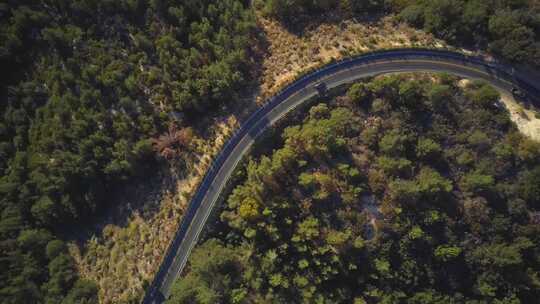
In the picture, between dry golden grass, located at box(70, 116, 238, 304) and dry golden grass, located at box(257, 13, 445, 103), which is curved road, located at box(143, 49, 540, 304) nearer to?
dry golden grass, located at box(70, 116, 238, 304)

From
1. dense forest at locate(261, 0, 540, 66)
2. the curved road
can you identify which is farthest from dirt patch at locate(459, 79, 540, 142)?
dense forest at locate(261, 0, 540, 66)

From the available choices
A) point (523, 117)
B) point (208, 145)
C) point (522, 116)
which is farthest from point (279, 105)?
point (523, 117)

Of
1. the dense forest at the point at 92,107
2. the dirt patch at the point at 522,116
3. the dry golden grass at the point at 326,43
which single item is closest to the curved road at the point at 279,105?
the dry golden grass at the point at 326,43

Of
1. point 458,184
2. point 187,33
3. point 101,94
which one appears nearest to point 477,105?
point 458,184

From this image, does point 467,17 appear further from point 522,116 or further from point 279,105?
point 279,105

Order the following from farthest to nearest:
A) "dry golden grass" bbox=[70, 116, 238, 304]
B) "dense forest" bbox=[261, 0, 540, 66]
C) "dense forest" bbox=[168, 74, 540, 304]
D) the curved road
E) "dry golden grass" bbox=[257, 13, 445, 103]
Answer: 1. "dry golden grass" bbox=[257, 13, 445, 103]
2. "dry golden grass" bbox=[70, 116, 238, 304]
3. the curved road
4. "dense forest" bbox=[261, 0, 540, 66]
5. "dense forest" bbox=[168, 74, 540, 304]

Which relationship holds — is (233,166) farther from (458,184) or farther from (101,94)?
(458,184)

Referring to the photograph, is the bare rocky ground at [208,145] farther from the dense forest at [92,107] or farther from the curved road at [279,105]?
the dense forest at [92,107]
